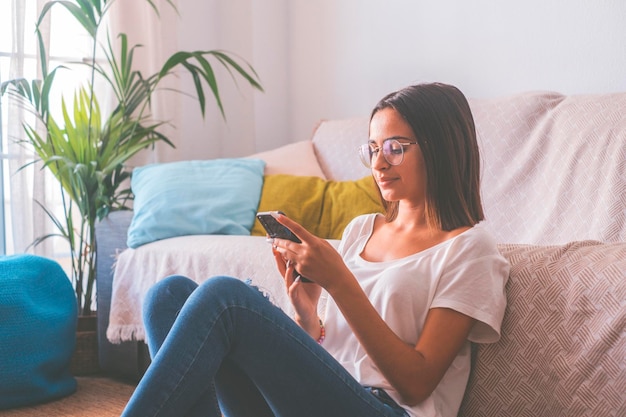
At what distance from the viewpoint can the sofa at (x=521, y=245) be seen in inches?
50.9

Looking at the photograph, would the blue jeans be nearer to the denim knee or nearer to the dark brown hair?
the denim knee

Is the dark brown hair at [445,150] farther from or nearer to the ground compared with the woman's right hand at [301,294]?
farther from the ground

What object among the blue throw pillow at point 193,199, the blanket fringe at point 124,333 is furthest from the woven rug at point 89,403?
the blue throw pillow at point 193,199

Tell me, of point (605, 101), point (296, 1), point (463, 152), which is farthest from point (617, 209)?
point (296, 1)

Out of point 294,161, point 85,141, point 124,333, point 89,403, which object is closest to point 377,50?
point 294,161

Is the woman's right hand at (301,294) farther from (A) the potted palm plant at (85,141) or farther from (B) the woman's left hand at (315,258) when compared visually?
(A) the potted palm plant at (85,141)

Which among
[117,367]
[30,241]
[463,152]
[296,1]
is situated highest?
[296,1]

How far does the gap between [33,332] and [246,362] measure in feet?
4.71

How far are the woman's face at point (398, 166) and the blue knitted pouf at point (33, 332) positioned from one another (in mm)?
1478

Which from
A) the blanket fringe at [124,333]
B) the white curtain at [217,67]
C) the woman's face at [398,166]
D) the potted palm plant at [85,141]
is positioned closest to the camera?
the woman's face at [398,166]

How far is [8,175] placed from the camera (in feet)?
10.1

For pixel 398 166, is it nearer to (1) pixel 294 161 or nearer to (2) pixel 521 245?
(2) pixel 521 245

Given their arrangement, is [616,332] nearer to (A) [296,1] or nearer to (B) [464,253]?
(B) [464,253]

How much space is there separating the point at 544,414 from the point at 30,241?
2.35m
